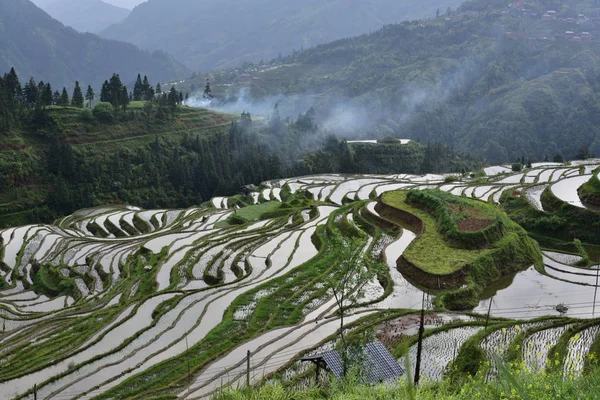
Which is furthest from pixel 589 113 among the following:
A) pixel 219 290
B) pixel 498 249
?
pixel 219 290

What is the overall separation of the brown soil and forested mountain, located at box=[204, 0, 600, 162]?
75.1 metres

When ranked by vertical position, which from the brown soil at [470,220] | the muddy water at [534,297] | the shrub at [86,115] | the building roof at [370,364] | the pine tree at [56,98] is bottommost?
the muddy water at [534,297]

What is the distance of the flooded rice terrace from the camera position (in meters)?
16.9

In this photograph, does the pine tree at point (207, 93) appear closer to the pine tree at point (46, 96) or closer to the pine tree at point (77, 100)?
the pine tree at point (77, 100)

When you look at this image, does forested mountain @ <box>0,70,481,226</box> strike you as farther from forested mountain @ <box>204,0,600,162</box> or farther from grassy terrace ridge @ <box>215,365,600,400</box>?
grassy terrace ridge @ <box>215,365,600,400</box>

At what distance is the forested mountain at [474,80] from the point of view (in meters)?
114

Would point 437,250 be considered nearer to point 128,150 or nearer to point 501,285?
point 501,285

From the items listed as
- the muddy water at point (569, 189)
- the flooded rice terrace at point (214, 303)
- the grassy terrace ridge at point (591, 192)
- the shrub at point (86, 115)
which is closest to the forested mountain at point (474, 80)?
the muddy water at point (569, 189)

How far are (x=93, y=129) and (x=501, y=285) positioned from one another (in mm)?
55659

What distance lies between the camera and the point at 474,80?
497 feet

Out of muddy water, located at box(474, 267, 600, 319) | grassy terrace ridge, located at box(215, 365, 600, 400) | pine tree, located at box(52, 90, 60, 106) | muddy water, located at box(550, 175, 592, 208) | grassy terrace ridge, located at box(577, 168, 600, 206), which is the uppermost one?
pine tree, located at box(52, 90, 60, 106)

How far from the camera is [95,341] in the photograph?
62.1 feet

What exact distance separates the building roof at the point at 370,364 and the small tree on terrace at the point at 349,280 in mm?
245

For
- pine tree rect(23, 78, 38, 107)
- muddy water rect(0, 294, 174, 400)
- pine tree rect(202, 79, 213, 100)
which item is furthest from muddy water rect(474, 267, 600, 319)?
pine tree rect(202, 79, 213, 100)
